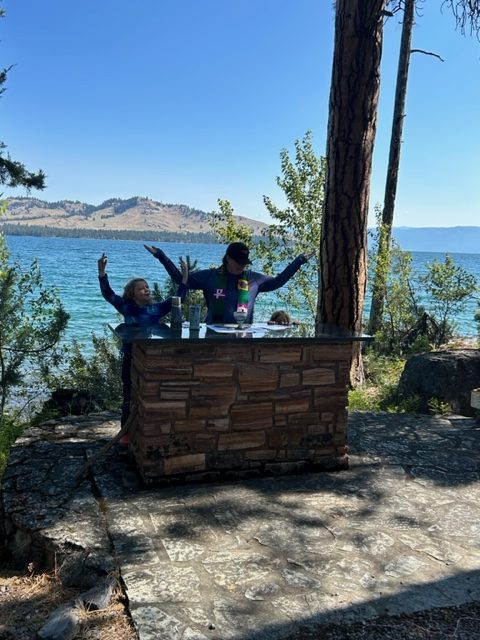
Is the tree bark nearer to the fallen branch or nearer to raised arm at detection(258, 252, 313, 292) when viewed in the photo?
raised arm at detection(258, 252, 313, 292)

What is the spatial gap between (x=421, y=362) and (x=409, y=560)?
4.79 metres

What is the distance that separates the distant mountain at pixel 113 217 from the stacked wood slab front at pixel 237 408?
106404 millimetres

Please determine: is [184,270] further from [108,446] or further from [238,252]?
[108,446]

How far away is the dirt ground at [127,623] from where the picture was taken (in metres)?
2.48

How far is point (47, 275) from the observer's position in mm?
35406

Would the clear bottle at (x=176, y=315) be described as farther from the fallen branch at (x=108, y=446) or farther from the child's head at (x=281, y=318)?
the child's head at (x=281, y=318)

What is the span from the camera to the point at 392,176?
12836mm

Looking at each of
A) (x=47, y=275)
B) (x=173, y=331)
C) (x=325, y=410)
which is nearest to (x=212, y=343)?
(x=173, y=331)

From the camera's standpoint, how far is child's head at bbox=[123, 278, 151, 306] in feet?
15.8

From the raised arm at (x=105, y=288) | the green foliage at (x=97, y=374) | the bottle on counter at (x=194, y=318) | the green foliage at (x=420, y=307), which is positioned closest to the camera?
the bottle on counter at (x=194, y=318)

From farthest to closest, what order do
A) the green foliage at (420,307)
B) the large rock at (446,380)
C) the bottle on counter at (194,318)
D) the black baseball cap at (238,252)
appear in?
the green foliage at (420,307)
the large rock at (446,380)
the black baseball cap at (238,252)
the bottle on counter at (194,318)

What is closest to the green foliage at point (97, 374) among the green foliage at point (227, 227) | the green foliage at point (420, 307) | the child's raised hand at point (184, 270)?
the green foliage at point (227, 227)

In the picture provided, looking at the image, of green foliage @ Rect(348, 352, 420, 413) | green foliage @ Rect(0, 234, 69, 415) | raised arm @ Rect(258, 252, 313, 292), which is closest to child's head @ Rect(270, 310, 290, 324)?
raised arm @ Rect(258, 252, 313, 292)

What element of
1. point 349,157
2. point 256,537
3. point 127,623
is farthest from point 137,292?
point 349,157
